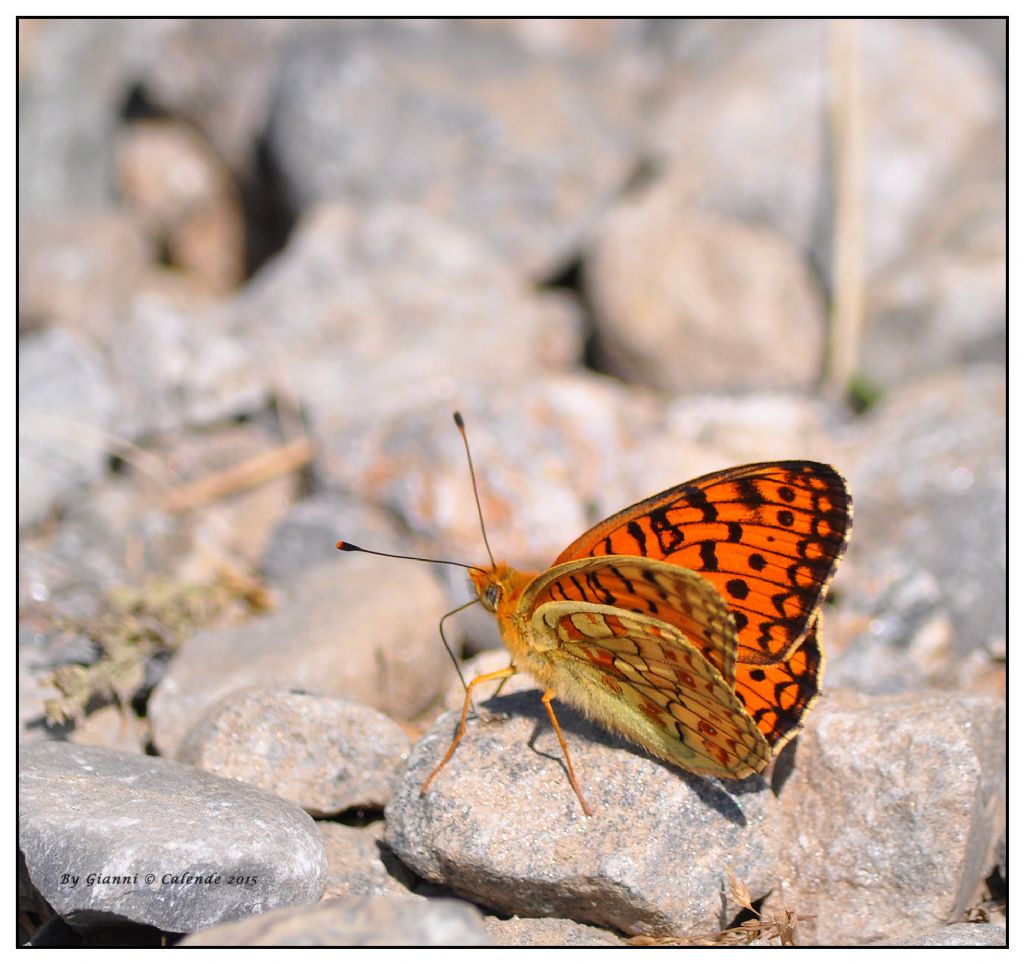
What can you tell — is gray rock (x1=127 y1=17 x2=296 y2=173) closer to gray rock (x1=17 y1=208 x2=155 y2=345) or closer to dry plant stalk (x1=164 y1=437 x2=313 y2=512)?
gray rock (x1=17 y1=208 x2=155 y2=345)

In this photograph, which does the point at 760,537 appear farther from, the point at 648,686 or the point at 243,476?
the point at 243,476

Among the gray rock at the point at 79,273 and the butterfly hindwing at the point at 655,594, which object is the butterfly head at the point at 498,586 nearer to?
the butterfly hindwing at the point at 655,594

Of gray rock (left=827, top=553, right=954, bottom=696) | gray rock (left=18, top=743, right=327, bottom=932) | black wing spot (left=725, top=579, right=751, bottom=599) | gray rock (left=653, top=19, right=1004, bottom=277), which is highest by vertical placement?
gray rock (left=653, top=19, right=1004, bottom=277)

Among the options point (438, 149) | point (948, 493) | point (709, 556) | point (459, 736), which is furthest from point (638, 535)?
point (438, 149)

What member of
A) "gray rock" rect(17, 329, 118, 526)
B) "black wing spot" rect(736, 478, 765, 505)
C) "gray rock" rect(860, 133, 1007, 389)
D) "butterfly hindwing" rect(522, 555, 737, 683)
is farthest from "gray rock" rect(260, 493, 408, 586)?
"gray rock" rect(860, 133, 1007, 389)

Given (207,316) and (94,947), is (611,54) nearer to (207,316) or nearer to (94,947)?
(207,316)

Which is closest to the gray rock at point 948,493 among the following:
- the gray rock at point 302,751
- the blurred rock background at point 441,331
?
the blurred rock background at point 441,331

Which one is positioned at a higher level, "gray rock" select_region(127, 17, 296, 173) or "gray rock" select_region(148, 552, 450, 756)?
"gray rock" select_region(127, 17, 296, 173)
